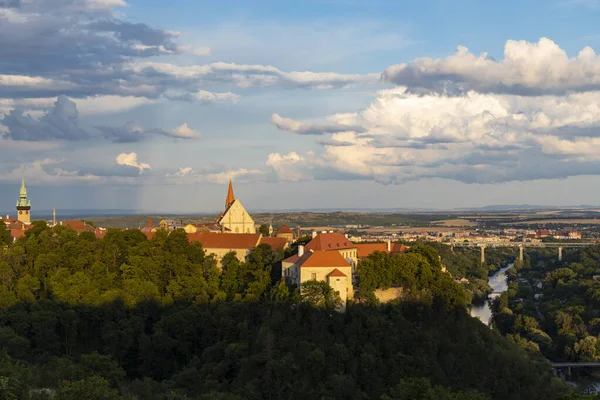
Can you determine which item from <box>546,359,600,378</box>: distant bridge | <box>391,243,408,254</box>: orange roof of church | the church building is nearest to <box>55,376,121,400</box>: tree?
<box>391,243,408,254</box>: orange roof of church

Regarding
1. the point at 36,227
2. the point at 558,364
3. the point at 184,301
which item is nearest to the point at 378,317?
the point at 184,301

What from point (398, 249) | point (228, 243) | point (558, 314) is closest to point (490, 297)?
point (558, 314)

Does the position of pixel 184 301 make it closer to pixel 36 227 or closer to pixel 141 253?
pixel 141 253

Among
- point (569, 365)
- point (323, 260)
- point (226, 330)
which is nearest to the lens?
point (323, 260)

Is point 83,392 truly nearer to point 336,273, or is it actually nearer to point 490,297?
point 336,273

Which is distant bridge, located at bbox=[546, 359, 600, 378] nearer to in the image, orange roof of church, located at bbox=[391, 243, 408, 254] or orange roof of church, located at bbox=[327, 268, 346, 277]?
orange roof of church, located at bbox=[391, 243, 408, 254]

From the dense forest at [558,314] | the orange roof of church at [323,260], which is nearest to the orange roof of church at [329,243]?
the orange roof of church at [323,260]

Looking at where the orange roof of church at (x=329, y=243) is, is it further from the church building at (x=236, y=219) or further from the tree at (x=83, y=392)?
the tree at (x=83, y=392)
